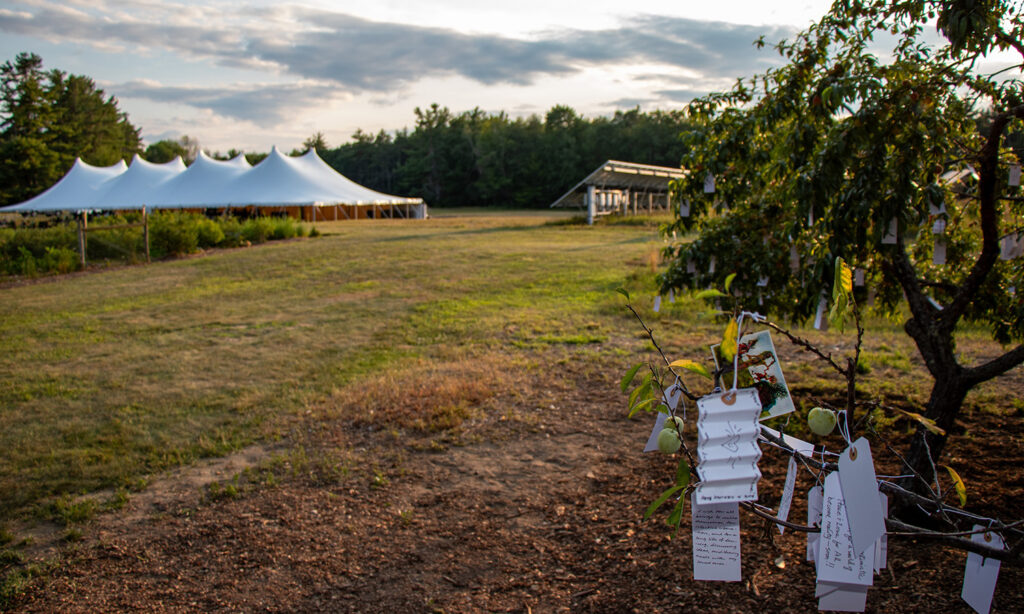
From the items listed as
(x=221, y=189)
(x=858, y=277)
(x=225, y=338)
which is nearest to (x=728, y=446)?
(x=858, y=277)

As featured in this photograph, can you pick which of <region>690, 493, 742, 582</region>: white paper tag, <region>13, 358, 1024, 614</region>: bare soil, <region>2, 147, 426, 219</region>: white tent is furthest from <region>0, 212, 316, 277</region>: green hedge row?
<region>690, 493, 742, 582</region>: white paper tag

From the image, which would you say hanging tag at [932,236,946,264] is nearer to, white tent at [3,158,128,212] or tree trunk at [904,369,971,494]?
tree trunk at [904,369,971,494]

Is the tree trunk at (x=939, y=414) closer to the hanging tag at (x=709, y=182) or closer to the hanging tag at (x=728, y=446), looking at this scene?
the hanging tag at (x=709, y=182)

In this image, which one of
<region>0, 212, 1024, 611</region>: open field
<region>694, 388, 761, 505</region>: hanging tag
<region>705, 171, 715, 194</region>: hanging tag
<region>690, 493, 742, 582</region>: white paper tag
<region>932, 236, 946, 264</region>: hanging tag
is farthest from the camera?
<region>705, 171, 715, 194</region>: hanging tag

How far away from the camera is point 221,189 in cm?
2767

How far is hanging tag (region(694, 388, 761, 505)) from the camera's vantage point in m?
1.07

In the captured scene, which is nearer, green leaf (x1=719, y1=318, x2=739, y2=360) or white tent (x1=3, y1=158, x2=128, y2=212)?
green leaf (x1=719, y1=318, x2=739, y2=360)

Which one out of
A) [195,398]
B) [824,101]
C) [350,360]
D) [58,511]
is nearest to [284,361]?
[350,360]

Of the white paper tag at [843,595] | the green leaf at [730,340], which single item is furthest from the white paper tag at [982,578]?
the green leaf at [730,340]

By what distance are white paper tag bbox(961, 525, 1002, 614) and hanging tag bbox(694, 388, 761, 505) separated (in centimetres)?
73

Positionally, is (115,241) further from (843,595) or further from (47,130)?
(47,130)

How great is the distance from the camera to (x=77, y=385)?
5.15 meters

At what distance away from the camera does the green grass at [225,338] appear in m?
3.92

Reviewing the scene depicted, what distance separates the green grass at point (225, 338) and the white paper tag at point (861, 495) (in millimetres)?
3385
